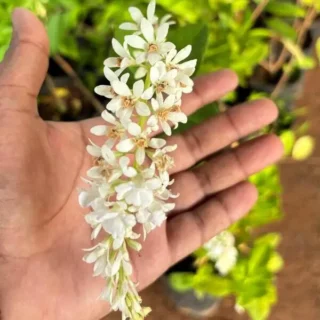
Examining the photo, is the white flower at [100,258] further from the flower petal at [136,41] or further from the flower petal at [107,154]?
the flower petal at [136,41]

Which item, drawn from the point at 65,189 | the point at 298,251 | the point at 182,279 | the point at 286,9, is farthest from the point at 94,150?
the point at 298,251

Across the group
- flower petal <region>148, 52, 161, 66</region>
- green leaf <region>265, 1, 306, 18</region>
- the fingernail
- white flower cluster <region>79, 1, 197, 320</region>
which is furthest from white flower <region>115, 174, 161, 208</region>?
green leaf <region>265, 1, 306, 18</region>

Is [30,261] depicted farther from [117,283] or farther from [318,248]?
[318,248]

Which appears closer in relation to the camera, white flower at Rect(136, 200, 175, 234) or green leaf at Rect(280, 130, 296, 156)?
white flower at Rect(136, 200, 175, 234)

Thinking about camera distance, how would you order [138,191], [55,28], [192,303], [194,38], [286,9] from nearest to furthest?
[138,191]
[194,38]
[55,28]
[286,9]
[192,303]

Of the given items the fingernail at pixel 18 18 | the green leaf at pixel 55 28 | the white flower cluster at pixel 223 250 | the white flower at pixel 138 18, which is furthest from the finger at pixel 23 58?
the white flower cluster at pixel 223 250

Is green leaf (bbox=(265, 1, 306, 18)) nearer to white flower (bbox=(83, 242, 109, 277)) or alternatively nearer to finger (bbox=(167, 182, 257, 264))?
finger (bbox=(167, 182, 257, 264))

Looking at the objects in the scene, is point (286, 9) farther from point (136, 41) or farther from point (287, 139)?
point (136, 41)
